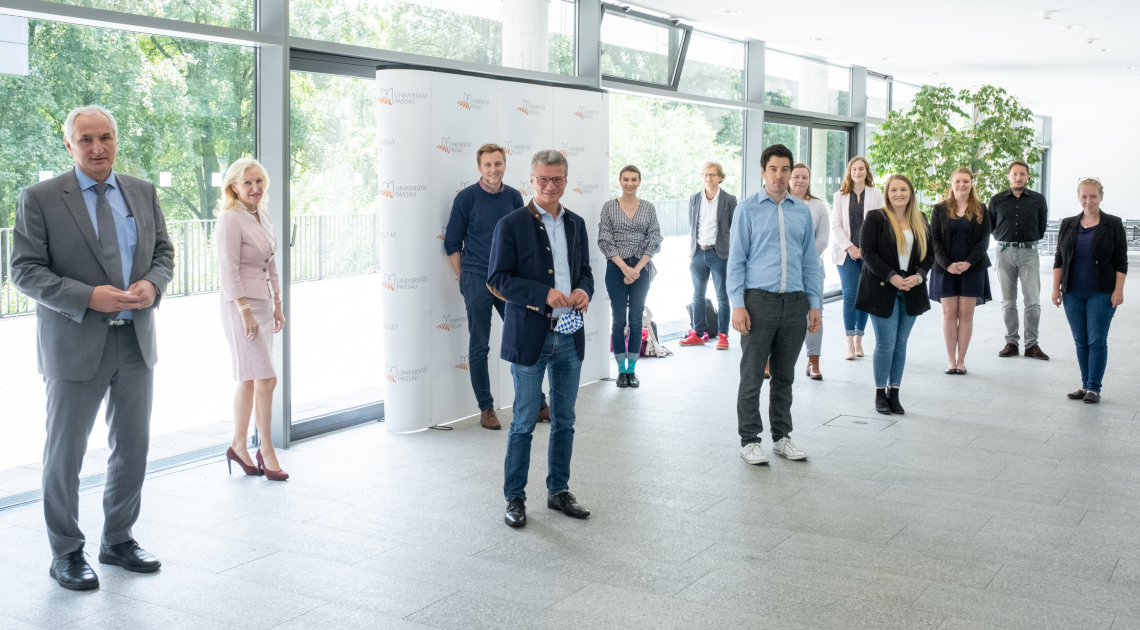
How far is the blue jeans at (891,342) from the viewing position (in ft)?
20.4

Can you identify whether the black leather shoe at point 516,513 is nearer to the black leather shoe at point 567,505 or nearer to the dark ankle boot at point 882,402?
the black leather shoe at point 567,505

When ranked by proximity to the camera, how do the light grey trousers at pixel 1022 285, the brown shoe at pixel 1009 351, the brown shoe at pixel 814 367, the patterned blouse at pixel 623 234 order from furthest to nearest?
the brown shoe at pixel 1009 351, the light grey trousers at pixel 1022 285, the brown shoe at pixel 814 367, the patterned blouse at pixel 623 234

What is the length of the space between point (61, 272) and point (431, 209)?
255 centimetres

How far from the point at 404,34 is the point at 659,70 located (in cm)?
365

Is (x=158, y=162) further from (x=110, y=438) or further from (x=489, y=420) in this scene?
(x=489, y=420)

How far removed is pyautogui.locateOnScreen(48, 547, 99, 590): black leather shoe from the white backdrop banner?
2438 mm

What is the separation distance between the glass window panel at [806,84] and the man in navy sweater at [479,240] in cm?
634

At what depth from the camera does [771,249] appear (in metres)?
4.91

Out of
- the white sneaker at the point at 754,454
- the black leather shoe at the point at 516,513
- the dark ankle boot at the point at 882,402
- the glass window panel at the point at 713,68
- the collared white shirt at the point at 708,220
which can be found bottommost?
the black leather shoe at the point at 516,513

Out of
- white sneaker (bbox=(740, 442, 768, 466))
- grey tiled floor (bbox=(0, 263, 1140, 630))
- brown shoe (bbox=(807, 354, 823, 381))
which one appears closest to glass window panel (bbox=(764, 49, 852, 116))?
brown shoe (bbox=(807, 354, 823, 381))

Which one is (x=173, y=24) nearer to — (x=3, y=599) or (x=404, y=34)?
(x=404, y=34)

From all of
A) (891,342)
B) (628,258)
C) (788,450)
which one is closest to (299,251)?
(628,258)

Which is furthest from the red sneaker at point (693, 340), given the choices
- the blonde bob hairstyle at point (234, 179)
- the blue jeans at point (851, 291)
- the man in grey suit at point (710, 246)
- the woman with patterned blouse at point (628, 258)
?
the blonde bob hairstyle at point (234, 179)

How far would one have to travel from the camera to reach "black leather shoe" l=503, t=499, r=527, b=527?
4.14 m
